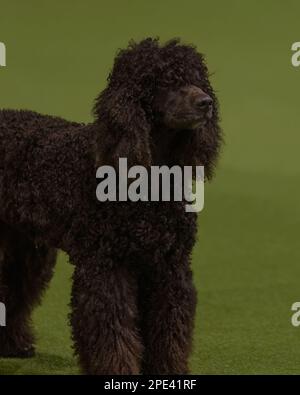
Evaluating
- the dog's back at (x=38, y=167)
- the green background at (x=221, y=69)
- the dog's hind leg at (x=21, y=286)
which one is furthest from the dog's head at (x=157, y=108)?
the green background at (x=221, y=69)

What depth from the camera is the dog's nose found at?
3613 millimetres

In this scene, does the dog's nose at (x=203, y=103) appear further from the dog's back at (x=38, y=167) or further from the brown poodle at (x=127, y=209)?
the dog's back at (x=38, y=167)

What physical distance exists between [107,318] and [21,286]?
877 millimetres

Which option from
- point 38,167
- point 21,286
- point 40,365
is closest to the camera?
point 38,167

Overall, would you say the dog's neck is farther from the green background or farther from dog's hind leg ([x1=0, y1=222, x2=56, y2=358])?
the green background

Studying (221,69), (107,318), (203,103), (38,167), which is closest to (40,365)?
(107,318)

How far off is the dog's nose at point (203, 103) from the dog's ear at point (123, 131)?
202mm

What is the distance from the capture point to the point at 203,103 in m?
3.62

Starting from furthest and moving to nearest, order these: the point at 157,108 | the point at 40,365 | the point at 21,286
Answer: the point at 21,286 < the point at 40,365 < the point at 157,108

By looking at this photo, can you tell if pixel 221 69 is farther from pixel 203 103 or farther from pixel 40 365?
pixel 203 103

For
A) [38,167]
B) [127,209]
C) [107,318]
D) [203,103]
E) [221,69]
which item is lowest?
[107,318]

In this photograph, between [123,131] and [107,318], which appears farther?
[107,318]

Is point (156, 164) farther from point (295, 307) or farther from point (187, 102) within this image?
point (295, 307)

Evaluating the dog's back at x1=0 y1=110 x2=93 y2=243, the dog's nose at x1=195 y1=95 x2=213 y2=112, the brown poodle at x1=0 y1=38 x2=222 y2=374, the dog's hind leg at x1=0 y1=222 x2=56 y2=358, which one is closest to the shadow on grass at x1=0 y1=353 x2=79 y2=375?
the dog's hind leg at x1=0 y1=222 x2=56 y2=358
